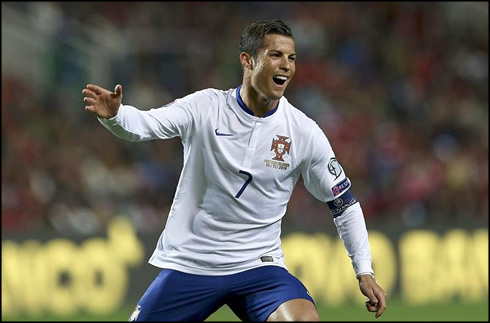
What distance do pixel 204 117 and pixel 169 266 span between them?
800 mm

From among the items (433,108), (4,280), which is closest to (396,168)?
(433,108)

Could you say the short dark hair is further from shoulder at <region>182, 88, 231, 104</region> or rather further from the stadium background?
the stadium background

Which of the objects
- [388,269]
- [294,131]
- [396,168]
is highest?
[294,131]

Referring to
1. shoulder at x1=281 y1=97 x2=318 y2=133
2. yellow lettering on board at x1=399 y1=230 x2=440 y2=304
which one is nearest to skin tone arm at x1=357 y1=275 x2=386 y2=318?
shoulder at x1=281 y1=97 x2=318 y2=133

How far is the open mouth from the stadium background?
20.0ft

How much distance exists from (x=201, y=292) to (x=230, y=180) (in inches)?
23.5

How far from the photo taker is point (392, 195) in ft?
46.2

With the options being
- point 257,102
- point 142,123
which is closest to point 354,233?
point 257,102

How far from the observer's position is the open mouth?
566cm

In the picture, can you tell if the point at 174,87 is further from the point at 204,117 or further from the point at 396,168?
the point at 204,117

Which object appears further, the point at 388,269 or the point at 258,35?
the point at 388,269

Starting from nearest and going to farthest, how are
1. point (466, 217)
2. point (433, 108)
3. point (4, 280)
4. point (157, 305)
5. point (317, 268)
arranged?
point (157, 305) → point (4, 280) → point (317, 268) → point (466, 217) → point (433, 108)

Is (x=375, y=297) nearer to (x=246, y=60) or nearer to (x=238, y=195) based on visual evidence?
(x=238, y=195)

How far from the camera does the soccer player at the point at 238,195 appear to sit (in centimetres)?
563
